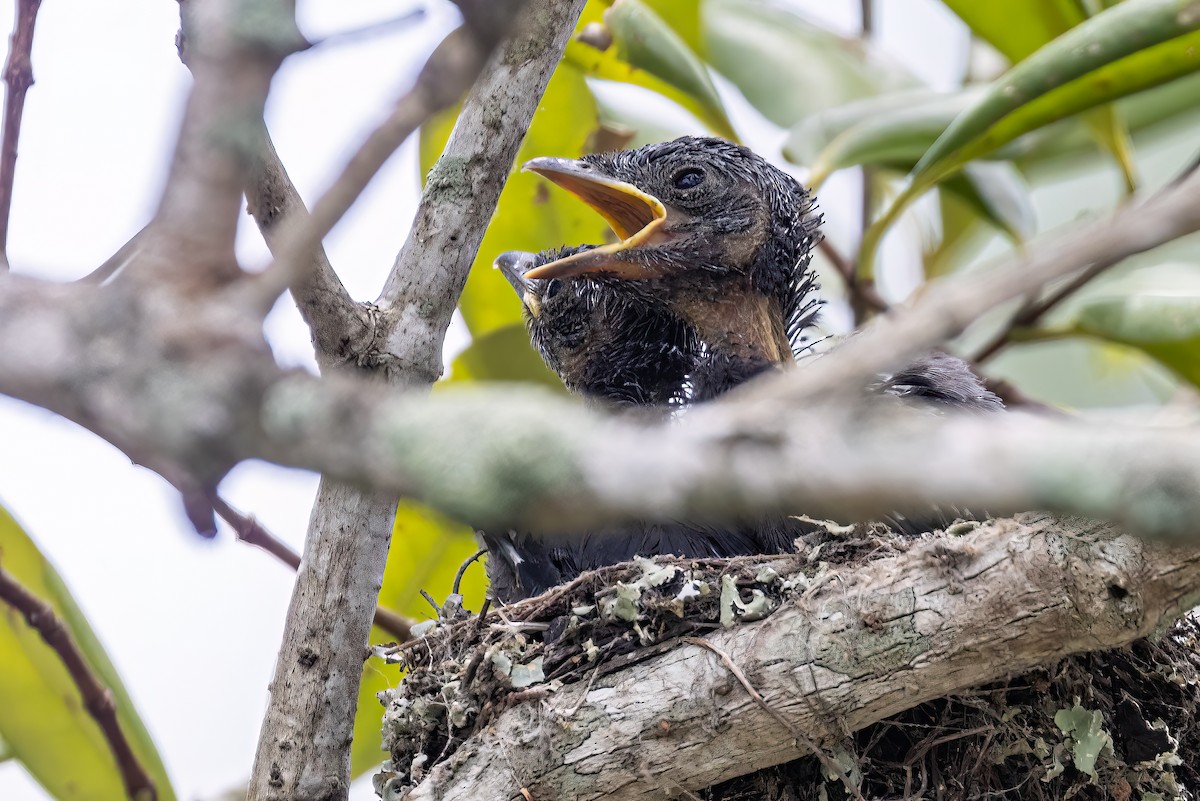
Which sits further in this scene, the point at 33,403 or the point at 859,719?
the point at 859,719

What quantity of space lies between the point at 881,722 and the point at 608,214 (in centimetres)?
110

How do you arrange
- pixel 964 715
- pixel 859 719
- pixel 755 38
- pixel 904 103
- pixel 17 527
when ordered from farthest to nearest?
pixel 755 38 → pixel 904 103 → pixel 17 527 → pixel 964 715 → pixel 859 719

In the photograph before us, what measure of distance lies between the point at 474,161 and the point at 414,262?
0.14m

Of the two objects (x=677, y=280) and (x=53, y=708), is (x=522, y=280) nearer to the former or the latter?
(x=677, y=280)

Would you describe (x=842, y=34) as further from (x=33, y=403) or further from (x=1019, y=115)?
(x=33, y=403)

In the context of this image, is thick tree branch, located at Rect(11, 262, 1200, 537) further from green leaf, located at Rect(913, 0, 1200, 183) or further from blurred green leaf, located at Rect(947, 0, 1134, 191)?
blurred green leaf, located at Rect(947, 0, 1134, 191)

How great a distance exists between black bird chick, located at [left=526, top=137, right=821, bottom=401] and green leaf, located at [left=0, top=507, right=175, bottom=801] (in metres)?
0.98

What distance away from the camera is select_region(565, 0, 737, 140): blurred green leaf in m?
1.97

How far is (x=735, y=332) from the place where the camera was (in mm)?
1867

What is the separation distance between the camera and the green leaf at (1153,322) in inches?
81.0

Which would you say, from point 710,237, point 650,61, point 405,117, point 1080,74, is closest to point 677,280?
point 710,237

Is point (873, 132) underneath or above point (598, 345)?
above

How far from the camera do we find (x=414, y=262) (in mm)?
1313

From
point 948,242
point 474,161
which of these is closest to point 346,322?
point 474,161
